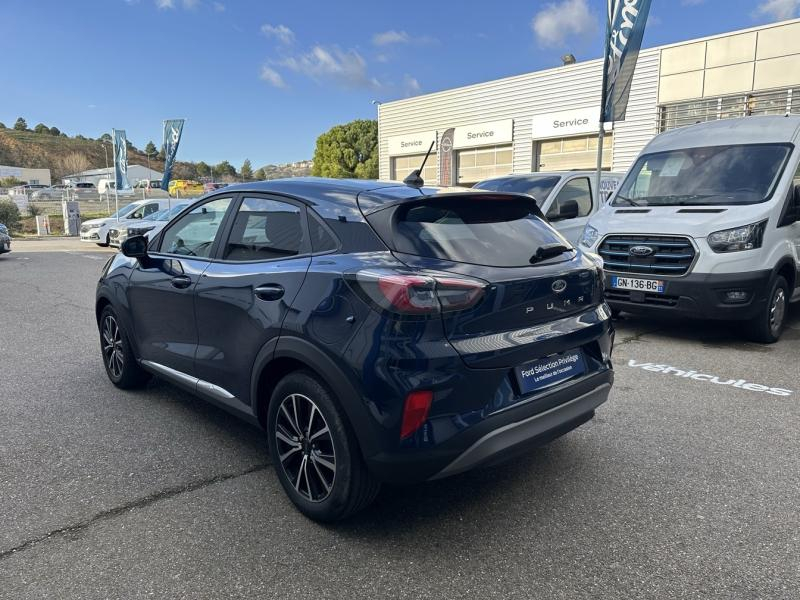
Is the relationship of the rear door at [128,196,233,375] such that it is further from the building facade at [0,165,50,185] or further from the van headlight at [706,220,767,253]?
the building facade at [0,165,50,185]

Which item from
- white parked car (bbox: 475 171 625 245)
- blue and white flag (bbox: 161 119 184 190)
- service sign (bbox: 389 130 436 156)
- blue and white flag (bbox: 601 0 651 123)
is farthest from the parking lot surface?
service sign (bbox: 389 130 436 156)

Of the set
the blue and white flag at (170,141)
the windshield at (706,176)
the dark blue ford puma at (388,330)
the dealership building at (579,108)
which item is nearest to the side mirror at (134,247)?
the dark blue ford puma at (388,330)

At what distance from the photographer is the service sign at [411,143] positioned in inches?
1158

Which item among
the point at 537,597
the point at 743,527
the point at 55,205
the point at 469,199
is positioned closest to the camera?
the point at 537,597

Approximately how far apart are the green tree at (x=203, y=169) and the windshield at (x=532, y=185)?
150 meters

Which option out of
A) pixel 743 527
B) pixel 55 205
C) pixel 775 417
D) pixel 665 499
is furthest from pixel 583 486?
pixel 55 205

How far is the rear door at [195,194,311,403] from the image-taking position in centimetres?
301

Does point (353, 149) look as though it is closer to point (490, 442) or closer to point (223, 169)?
point (490, 442)

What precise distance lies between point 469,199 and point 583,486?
1655 mm

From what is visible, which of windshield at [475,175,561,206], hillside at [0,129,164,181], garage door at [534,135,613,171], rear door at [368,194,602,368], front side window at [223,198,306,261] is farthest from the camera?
hillside at [0,129,164,181]

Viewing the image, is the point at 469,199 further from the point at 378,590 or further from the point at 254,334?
the point at 378,590

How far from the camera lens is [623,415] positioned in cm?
427

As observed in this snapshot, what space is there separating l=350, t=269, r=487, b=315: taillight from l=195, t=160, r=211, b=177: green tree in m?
156

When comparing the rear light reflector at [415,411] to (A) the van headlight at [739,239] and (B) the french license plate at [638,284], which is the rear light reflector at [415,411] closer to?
(B) the french license plate at [638,284]
